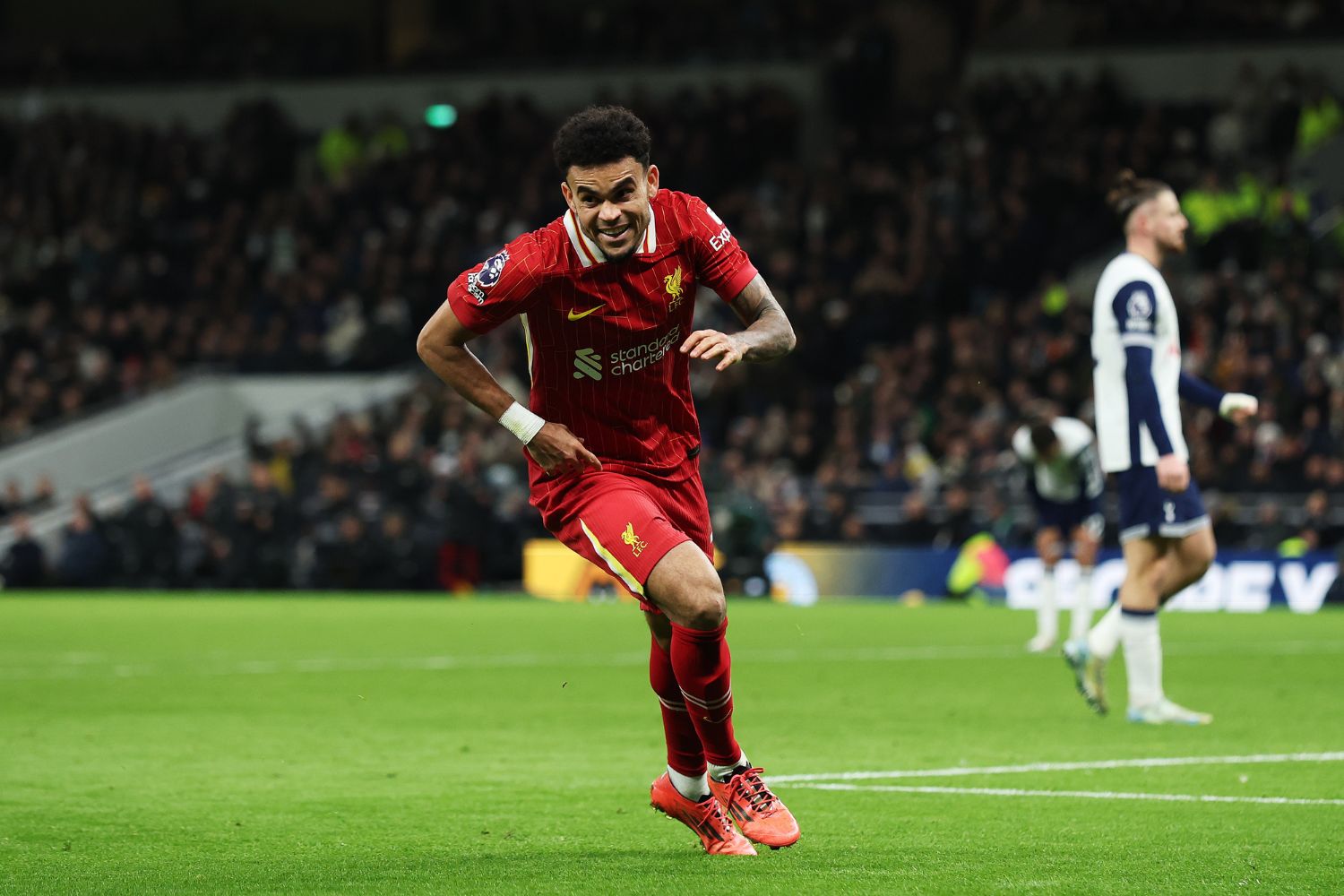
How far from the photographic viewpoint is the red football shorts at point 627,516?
6324 millimetres

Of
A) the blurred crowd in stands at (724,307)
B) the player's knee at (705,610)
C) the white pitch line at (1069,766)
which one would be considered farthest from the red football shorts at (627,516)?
the blurred crowd in stands at (724,307)

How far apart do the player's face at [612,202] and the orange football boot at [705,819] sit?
171 centimetres

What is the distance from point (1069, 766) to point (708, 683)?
8.36ft

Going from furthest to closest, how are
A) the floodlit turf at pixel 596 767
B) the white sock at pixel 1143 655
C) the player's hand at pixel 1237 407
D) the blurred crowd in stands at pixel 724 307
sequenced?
the blurred crowd in stands at pixel 724 307
the white sock at pixel 1143 655
the player's hand at pixel 1237 407
the floodlit turf at pixel 596 767

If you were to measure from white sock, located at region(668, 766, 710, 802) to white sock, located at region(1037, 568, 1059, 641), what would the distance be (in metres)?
9.33

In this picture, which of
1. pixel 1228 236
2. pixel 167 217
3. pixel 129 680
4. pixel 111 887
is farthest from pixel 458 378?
pixel 167 217

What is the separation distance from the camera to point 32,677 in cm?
1367

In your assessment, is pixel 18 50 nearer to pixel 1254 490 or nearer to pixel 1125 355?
pixel 1254 490

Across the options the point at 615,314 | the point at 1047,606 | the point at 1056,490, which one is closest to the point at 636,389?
the point at 615,314

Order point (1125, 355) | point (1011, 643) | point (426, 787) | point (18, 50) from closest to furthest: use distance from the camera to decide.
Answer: point (426, 787) → point (1125, 355) → point (1011, 643) → point (18, 50)

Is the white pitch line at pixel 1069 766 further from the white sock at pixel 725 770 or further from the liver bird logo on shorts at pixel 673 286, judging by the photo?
the liver bird logo on shorts at pixel 673 286

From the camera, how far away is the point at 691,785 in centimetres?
664

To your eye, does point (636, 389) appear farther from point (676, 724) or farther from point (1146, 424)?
point (1146, 424)

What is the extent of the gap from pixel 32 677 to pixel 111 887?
27.6 feet
